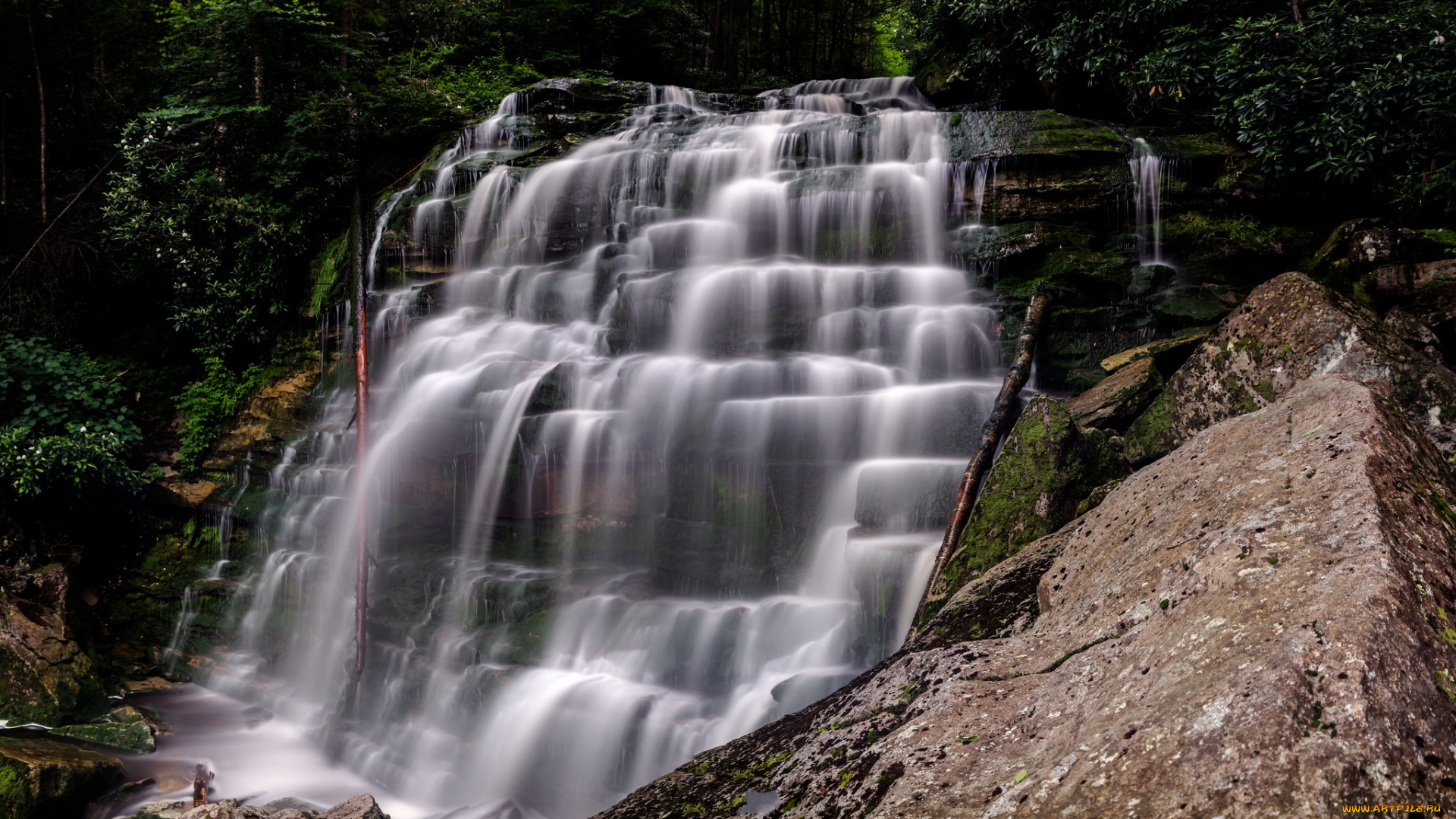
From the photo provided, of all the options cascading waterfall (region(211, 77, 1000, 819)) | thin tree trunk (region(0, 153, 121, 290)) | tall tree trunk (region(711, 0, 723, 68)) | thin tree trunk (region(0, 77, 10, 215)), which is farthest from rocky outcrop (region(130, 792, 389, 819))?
tall tree trunk (region(711, 0, 723, 68))

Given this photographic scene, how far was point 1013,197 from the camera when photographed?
10.0 metres

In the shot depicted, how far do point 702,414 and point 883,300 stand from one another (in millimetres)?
3010

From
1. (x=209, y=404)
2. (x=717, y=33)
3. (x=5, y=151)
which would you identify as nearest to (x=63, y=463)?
(x=209, y=404)

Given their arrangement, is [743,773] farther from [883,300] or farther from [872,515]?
[883,300]

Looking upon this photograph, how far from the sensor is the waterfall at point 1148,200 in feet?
31.7

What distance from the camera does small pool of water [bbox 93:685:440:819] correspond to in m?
7.12

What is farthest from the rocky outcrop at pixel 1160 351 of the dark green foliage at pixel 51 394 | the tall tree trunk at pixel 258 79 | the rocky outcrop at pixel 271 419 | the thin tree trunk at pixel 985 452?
the tall tree trunk at pixel 258 79

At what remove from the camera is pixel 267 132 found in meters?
13.7

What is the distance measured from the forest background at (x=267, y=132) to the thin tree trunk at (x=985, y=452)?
11.8ft

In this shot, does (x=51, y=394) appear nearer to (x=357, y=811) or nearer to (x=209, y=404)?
(x=209, y=404)

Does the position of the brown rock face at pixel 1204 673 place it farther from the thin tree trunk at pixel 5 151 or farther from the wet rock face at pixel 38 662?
the thin tree trunk at pixel 5 151

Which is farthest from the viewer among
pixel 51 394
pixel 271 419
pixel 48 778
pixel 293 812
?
pixel 271 419

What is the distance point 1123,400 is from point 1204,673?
493 centimetres

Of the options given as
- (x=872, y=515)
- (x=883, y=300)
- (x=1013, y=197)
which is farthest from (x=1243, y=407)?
(x=1013, y=197)
